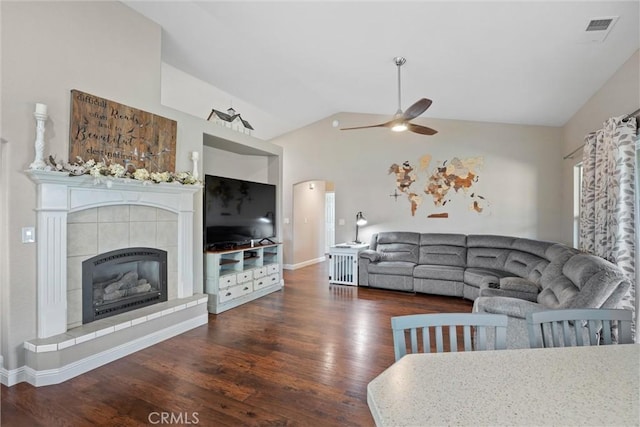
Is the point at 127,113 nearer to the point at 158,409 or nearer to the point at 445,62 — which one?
the point at 158,409

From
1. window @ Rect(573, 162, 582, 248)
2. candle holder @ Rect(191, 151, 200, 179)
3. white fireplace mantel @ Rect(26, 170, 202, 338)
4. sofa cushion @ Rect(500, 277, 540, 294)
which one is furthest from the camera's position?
window @ Rect(573, 162, 582, 248)

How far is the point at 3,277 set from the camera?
2488 millimetres

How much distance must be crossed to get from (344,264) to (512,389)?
503 centimetres

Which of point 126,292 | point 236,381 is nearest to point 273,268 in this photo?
point 126,292

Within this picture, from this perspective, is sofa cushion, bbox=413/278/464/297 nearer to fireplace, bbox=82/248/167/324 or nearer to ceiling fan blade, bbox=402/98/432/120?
ceiling fan blade, bbox=402/98/432/120

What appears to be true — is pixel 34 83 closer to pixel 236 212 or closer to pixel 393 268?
pixel 236 212

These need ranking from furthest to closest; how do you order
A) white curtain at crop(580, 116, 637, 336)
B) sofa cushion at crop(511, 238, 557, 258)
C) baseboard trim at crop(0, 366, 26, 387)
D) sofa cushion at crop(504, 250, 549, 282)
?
sofa cushion at crop(511, 238, 557, 258)
sofa cushion at crop(504, 250, 549, 282)
white curtain at crop(580, 116, 637, 336)
baseboard trim at crop(0, 366, 26, 387)

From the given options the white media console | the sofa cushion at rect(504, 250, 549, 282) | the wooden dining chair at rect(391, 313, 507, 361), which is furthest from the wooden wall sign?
the sofa cushion at rect(504, 250, 549, 282)

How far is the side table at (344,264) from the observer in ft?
19.1

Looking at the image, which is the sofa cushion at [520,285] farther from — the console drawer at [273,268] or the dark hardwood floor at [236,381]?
the console drawer at [273,268]

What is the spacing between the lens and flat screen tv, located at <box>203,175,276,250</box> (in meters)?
4.29

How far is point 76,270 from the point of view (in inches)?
112

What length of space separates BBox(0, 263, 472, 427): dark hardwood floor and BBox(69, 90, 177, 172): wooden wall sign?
6.10 ft

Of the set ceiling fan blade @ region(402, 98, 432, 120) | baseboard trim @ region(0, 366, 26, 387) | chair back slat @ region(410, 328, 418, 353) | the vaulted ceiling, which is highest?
the vaulted ceiling
